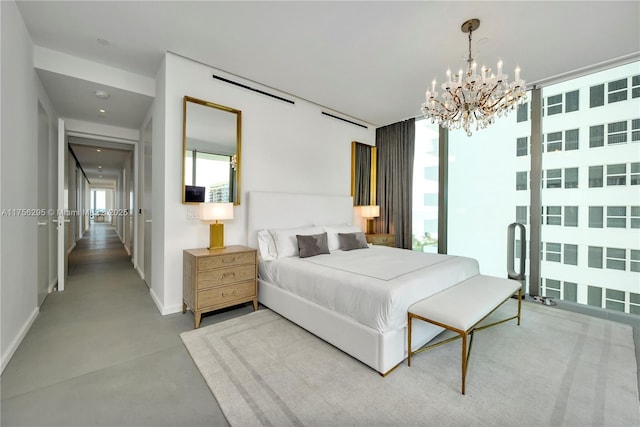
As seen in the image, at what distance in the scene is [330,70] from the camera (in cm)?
341

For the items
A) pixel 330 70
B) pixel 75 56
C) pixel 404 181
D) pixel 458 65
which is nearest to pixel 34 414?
pixel 75 56

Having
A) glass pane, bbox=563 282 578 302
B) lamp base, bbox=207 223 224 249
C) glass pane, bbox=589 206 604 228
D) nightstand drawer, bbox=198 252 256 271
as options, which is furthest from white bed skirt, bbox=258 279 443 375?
glass pane, bbox=589 206 604 228

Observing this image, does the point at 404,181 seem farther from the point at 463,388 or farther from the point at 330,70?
the point at 463,388

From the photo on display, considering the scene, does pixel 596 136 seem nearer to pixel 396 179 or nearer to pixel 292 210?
pixel 396 179

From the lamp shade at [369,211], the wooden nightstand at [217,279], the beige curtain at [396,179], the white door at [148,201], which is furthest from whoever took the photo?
the lamp shade at [369,211]

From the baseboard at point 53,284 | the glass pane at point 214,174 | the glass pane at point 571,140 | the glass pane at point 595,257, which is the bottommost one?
the baseboard at point 53,284

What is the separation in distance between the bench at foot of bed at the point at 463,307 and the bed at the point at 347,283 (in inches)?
4.1

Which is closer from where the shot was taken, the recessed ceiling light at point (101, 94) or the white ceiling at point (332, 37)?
the white ceiling at point (332, 37)

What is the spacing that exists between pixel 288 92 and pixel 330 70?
2.91 feet

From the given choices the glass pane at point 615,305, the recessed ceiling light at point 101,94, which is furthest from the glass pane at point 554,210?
the recessed ceiling light at point 101,94

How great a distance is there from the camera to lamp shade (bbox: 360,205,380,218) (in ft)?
17.0

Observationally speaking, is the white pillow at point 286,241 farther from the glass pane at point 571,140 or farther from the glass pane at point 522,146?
the glass pane at point 571,140

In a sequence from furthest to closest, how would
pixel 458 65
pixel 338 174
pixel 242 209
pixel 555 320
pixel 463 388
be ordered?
pixel 338 174
pixel 242 209
pixel 458 65
pixel 555 320
pixel 463 388

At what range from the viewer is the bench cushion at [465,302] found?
1.89m
